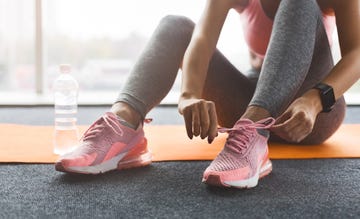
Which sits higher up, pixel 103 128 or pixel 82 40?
pixel 103 128

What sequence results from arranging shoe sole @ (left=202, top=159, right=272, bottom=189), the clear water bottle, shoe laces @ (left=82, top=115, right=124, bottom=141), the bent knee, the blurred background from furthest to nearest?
the blurred background → the clear water bottle → the bent knee → shoe laces @ (left=82, top=115, right=124, bottom=141) → shoe sole @ (left=202, top=159, right=272, bottom=189)

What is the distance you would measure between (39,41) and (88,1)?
401 millimetres

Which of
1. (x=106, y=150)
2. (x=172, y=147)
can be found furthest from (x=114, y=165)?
(x=172, y=147)

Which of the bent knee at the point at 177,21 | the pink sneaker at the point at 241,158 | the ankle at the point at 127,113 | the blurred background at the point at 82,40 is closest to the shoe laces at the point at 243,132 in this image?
the pink sneaker at the point at 241,158

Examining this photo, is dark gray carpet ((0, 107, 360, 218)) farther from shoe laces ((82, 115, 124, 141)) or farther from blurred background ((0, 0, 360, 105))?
blurred background ((0, 0, 360, 105))

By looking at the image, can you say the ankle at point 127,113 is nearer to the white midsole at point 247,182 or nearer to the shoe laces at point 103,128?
the shoe laces at point 103,128

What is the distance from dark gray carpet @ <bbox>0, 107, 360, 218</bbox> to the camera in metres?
0.88

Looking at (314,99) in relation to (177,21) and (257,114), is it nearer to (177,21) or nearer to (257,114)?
(257,114)

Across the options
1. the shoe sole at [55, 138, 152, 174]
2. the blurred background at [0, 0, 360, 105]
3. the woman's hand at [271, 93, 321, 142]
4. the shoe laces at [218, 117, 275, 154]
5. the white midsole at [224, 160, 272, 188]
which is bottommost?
the blurred background at [0, 0, 360, 105]

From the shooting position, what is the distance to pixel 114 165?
118 cm

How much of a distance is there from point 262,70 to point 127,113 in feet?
1.09

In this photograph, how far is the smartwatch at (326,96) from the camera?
1076mm

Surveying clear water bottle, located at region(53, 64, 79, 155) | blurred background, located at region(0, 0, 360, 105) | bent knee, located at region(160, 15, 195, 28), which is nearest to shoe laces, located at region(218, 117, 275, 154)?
bent knee, located at region(160, 15, 195, 28)

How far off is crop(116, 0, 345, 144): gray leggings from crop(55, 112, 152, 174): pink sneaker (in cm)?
7
